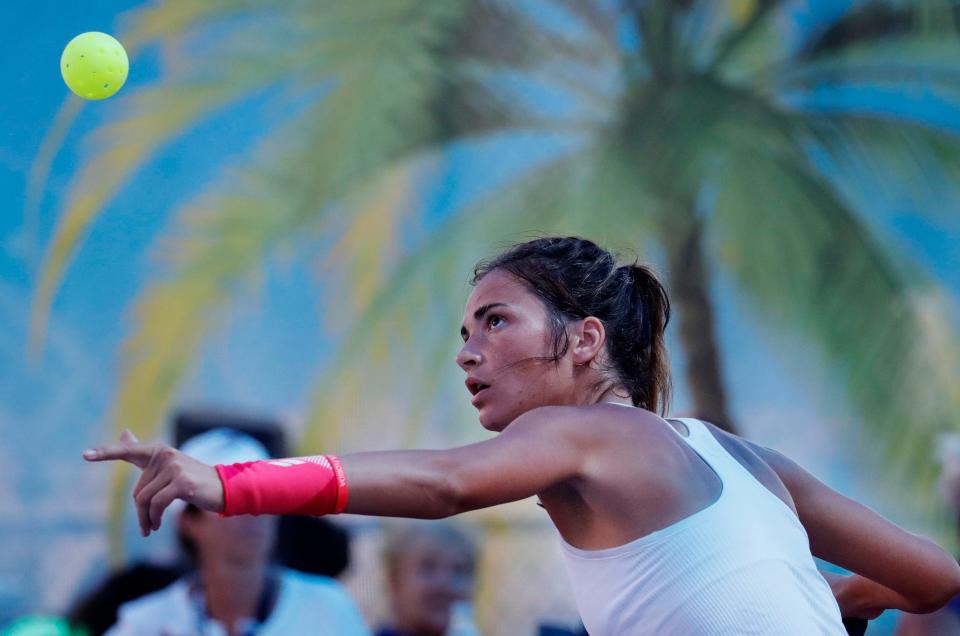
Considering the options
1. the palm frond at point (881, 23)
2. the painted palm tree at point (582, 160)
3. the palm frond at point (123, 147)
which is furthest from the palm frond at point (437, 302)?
the palm frond at point (881, 23)

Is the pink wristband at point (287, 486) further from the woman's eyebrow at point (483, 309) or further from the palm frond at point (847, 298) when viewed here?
the palm frond at point (847, 298)

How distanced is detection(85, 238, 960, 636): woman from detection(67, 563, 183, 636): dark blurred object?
151 inches

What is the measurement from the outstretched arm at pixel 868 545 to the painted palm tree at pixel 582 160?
4.59 m

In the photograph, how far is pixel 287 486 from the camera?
1.82 meters

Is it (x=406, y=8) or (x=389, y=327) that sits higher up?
(x=406, y=8)

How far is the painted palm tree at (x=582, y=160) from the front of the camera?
7.00 metres

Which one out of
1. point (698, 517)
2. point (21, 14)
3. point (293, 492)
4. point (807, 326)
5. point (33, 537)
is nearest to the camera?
point (293, 492)

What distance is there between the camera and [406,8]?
24.5 ft

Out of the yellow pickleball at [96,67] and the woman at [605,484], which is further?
the yellow pickleball at [96,67]

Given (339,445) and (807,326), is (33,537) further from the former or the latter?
(807,326)

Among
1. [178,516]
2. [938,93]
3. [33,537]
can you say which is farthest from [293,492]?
[938,93]

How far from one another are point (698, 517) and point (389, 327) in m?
5.20

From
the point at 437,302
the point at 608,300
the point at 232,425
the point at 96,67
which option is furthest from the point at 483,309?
the point at 437,302

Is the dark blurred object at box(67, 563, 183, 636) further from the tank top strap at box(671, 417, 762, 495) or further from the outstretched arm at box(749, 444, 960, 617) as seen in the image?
the tank top strap at box(671, 417, 762, 495)
